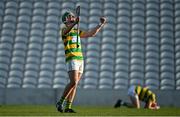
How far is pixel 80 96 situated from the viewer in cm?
1341

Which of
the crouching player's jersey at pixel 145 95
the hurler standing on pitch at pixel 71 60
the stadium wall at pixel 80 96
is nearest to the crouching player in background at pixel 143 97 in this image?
the crouching player's jersey at pixel 145 95

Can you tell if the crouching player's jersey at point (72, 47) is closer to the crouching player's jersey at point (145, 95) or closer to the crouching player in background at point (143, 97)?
the crouching player in background at point (143, 97)

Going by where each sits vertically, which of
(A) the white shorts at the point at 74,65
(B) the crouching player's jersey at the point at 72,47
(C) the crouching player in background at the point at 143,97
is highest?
(B) the crouching player's jersey at the point at 72,47

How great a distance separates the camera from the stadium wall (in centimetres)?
1338

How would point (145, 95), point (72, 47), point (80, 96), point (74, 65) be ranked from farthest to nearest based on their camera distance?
point (80, 96), point (145, 95), point (72, 47), point (74, 65)

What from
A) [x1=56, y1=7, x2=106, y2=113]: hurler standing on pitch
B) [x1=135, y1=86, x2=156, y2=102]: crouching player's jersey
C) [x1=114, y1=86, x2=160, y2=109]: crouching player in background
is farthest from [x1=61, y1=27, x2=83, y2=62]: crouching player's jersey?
[x1=135, y1=86, x2=156, y2=102]: crouching player's jersey

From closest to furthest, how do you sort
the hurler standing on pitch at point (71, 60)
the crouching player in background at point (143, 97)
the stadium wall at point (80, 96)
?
the hurler standing on pitch at point (71, 60) < the crouching player in background at point (143, 97) < the stadium wall at point (80, 96)

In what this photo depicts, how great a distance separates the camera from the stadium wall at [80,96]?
13.4 meters

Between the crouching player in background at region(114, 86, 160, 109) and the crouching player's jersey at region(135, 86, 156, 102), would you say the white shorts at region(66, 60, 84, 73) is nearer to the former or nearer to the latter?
the crouching player in background at region(114, 86, 160, 109)

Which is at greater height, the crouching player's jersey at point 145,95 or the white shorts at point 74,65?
the white shorts at point 74,65

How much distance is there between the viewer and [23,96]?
13500mm

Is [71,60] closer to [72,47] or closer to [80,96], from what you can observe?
[72,47]

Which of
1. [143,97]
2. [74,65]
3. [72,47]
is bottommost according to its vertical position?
[143,97]

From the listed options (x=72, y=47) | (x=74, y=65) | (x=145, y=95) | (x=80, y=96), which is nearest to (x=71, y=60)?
Answer: (x=74, y=65)
